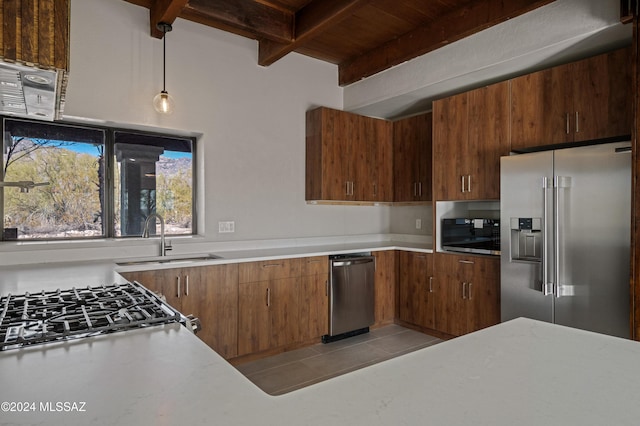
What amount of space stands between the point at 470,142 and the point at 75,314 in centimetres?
322

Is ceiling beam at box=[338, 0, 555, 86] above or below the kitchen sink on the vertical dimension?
above

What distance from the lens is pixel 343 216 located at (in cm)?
436

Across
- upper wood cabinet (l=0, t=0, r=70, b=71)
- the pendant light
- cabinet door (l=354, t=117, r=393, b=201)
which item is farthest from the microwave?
upper wood cabinet (l=0, t=0, r=70, b=71)

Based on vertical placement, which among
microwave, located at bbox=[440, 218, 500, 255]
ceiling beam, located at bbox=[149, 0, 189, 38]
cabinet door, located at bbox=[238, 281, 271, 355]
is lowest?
cabinet door, located at bbox=[238, 281, 271, 355]

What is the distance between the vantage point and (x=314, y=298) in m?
3.45

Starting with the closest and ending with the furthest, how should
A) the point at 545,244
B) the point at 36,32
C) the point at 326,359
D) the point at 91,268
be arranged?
the point at 36,32 < the point at 91,268 < the point at 545,244 < the point at 326,359

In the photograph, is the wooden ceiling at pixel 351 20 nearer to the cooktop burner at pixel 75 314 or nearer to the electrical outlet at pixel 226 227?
the electrical outlet at pixel 226 227

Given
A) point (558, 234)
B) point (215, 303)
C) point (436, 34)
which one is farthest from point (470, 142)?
point (215, 303)

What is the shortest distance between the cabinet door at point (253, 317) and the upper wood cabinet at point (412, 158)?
2.03m

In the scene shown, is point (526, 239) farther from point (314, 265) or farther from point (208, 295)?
point (208, 295)

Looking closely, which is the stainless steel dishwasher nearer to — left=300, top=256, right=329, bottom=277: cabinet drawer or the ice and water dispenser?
left=300, top=256, right=329, bottom=277: cabinet drawer

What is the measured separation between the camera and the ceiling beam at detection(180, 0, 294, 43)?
9.55ft

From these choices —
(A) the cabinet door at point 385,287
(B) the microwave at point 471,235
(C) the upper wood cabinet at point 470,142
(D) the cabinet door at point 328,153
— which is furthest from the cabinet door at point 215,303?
(C) the upper wood cabinet at point 470,142

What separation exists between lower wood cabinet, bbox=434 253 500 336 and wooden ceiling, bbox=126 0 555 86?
196 cm
